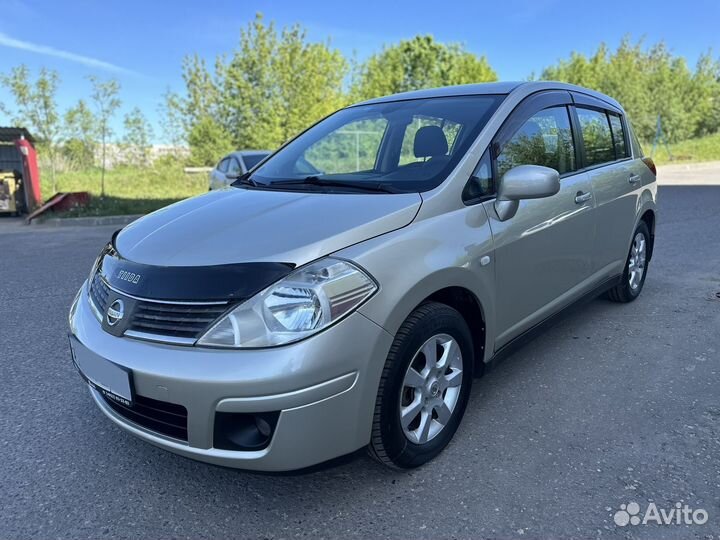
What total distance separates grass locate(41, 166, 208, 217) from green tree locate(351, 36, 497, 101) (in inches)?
582

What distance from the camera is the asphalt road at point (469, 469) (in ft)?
6.51

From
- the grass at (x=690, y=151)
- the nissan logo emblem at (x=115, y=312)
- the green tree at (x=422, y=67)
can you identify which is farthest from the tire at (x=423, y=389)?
the green tree at (x=422, y=67)

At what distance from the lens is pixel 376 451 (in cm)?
208

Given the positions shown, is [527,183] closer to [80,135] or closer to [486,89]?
[486,89]

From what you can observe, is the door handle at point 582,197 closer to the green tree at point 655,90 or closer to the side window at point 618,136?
the side window at point 618,136

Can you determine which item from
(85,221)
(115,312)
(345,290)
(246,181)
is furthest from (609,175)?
(85,221)

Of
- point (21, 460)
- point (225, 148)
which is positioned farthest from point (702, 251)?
point (225, 148)

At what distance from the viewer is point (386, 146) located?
335cm

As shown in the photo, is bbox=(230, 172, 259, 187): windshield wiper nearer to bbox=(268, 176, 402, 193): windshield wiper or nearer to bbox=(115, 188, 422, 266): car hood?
bbox=(268, 176, 402, 193): windshield wiper

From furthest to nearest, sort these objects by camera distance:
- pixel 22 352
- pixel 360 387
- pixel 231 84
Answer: pixel 231 84, pixel 22 352, pixel 360 387

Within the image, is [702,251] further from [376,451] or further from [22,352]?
[22,352]

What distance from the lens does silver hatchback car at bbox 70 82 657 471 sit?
1.81 meters

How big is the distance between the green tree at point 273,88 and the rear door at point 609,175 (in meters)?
17.7

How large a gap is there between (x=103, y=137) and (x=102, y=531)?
17685 mm
